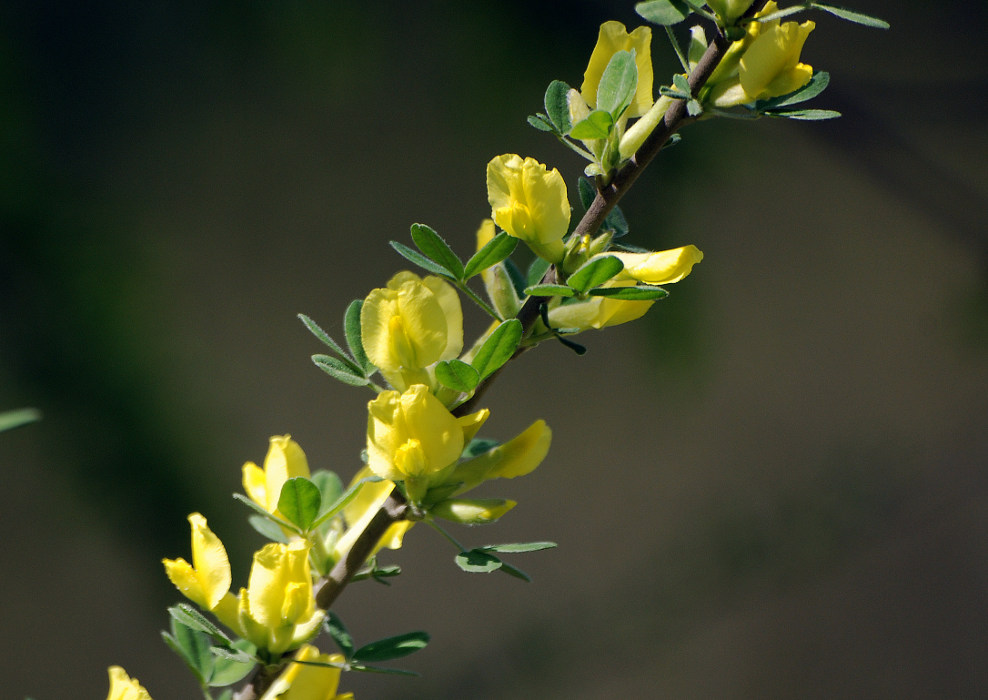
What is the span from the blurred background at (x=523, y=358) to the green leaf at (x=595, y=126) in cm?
80

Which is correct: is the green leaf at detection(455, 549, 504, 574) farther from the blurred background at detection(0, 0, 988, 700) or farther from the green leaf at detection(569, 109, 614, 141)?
the blurred background at detection(0, 0, 988, 700)

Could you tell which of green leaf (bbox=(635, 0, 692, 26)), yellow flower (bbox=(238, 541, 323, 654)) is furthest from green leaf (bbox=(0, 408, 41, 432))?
green leaf (bbox=(635, 0, 692, 26))

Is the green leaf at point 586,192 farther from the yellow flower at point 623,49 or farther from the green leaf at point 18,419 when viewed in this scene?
the green leaf at point 18,419

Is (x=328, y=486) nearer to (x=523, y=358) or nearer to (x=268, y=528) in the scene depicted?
(x=268, y=528)

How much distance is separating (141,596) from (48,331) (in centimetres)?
36

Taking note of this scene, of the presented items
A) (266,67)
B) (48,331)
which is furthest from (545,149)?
(48,331)

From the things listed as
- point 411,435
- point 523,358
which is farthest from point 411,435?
point 523,358

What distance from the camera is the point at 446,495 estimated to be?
0.22m

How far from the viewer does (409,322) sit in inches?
7.9

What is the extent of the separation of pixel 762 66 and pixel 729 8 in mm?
17

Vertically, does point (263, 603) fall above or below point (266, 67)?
below

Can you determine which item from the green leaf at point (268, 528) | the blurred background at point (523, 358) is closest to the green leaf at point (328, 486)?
the green leaf at point (268, 528)

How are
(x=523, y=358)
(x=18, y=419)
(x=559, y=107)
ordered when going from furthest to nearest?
1. (x=523, y=358)
2. (x=559, y=107)
3. (x=18, y=419)

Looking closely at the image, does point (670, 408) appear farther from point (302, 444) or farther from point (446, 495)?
point (446, 495)
